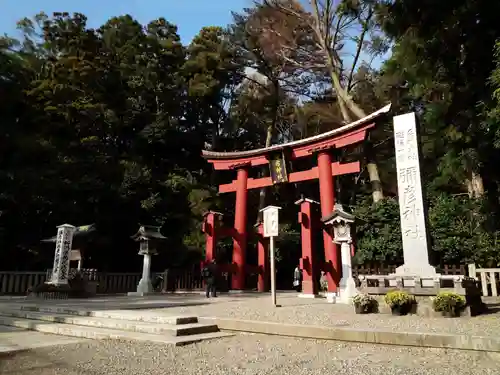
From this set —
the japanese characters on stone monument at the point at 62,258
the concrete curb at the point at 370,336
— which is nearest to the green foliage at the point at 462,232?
the concrete curb at the point at 370,336

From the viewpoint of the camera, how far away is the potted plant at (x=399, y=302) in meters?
7.11

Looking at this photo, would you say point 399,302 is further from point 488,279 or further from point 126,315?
point 488,279

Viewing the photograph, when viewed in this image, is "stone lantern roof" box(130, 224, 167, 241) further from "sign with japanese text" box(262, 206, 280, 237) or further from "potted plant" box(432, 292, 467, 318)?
"potted plant" box(432, 292, 467, 318)

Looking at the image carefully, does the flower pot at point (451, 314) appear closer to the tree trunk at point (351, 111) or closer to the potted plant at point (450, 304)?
the potted plant at point (450, 304)

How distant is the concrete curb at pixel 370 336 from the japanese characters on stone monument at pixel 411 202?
3.60 metres

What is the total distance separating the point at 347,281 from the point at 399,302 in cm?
327

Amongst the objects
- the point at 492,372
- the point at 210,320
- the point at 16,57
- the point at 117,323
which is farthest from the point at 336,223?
the point at 16,57

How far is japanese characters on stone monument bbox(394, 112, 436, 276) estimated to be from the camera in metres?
8.23

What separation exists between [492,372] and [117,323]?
5198 mm

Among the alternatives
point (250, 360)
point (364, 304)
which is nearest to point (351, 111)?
point (364, 304)

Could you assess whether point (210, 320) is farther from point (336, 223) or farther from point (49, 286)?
point (49, 286)

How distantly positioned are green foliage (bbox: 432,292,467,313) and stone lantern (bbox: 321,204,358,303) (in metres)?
3.44

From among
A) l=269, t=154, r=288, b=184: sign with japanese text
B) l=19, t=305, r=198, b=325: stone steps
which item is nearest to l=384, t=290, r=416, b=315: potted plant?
l=19, t=305, r=198, b=325: stone steps

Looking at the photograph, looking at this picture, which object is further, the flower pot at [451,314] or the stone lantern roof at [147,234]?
the stone lantern roof at [147,234]
